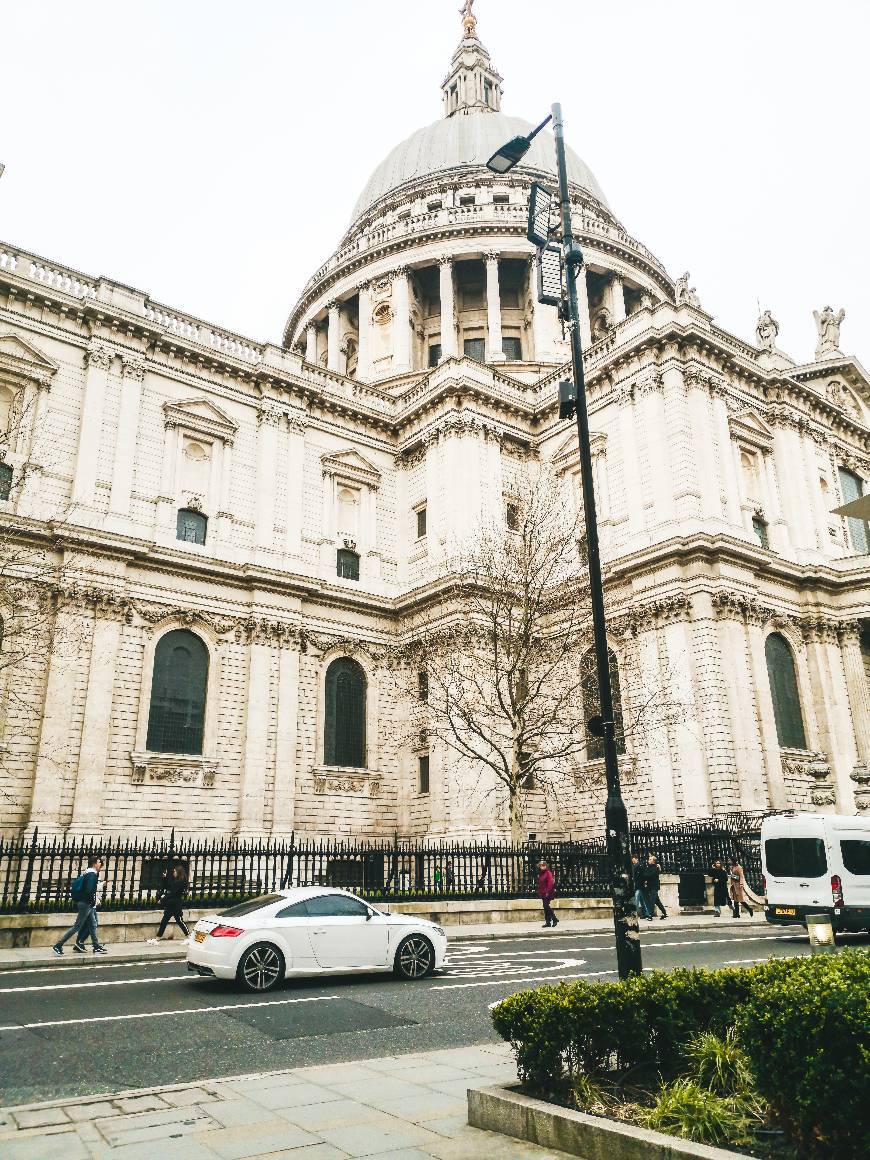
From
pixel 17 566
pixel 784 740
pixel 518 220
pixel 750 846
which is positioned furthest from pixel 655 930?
pixel 518 220

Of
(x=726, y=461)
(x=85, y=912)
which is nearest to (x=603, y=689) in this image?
(x=85, y=912)

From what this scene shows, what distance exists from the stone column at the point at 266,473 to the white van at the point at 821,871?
838 inches

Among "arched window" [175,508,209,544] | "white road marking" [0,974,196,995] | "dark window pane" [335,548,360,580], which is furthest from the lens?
"dark window pane" [335,548,360,580]

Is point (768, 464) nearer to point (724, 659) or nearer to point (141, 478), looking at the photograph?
point (724, 659)

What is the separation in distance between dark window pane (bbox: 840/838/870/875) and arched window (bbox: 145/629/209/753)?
2048cm

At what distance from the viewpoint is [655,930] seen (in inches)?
803

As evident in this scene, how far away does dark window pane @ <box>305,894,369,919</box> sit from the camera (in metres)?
12.9

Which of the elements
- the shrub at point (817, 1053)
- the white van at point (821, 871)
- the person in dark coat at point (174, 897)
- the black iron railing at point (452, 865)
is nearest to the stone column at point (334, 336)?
the black iron railing at point (452, 865)

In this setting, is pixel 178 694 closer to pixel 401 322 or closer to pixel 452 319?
pixel 401 322

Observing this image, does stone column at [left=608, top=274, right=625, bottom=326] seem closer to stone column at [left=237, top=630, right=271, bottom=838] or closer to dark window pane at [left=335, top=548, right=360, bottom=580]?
dark window pane at [left=335, top=548, right=360, bottom=580]

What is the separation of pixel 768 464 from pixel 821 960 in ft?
114

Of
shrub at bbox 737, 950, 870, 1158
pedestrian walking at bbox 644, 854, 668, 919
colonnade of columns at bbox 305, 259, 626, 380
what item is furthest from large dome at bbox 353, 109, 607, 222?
shrub at bbox 737, 950, 870, 1158

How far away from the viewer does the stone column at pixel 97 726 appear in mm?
26203

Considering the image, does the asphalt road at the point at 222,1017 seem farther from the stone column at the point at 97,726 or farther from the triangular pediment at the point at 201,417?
the triangular pediment at the point at 201,417
